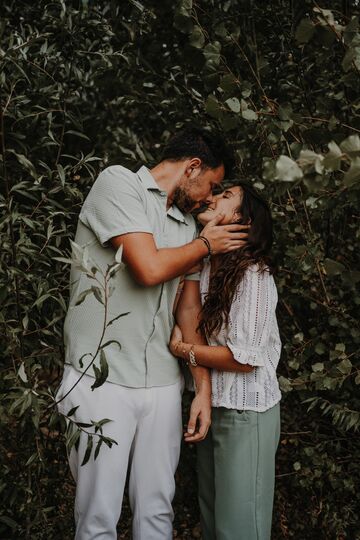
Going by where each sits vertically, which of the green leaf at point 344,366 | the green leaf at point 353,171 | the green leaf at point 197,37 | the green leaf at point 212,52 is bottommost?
the green leaf at point 344,366

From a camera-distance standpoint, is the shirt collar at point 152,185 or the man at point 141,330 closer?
the man at point 141,330

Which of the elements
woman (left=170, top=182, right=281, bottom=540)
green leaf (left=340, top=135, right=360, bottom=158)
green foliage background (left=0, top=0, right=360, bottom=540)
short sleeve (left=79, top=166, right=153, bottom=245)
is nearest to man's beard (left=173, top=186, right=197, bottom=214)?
woman (left=170, top=182, right=281, bottom=540)

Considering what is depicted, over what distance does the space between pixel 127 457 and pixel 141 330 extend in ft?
1.60

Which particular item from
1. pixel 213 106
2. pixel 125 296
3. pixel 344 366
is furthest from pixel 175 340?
pixel 213 106

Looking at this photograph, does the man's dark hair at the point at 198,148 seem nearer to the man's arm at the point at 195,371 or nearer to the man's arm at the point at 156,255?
the man's arm at the point at 156,255

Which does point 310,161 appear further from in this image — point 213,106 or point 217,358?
point 217,358

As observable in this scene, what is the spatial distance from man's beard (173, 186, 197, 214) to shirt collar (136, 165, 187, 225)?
2 centimetres

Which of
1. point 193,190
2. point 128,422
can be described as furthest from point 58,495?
point 193,190

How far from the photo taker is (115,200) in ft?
7.51

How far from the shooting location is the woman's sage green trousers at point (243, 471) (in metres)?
2.39

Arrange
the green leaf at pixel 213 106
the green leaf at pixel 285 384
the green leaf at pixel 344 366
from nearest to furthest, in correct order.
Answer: the green leaf at pixel 213 106 → the green leaf at pixel 344 366 → the green leaf at pixel 285 384

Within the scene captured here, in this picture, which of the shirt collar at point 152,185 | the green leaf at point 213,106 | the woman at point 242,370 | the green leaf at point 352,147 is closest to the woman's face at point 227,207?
the woman at point 242,370

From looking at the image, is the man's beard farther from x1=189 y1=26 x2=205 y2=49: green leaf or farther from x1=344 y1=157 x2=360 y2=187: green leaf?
x1=344 y1=157 x2=360 y2=187: green leaf

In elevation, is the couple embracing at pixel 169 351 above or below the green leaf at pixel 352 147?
below
